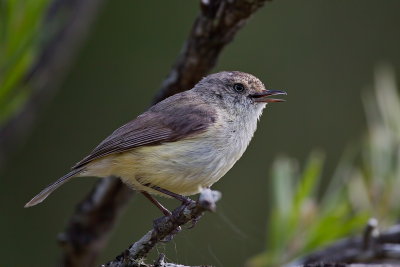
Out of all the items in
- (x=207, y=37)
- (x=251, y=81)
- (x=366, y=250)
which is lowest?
(x=366, y=250)

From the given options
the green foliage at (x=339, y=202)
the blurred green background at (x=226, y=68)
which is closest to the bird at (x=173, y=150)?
the green foliage at (x=339, y=202)

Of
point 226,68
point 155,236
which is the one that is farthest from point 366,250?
point 226,68

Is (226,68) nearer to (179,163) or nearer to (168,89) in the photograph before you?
(168,89)

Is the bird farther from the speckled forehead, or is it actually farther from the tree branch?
the speckled forehead

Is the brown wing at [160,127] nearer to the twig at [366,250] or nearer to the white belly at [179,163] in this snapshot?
the white belly at [179,163]

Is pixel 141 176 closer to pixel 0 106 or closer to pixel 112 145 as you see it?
pixel 112 145

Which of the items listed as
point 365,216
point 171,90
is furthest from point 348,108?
point 365,216
